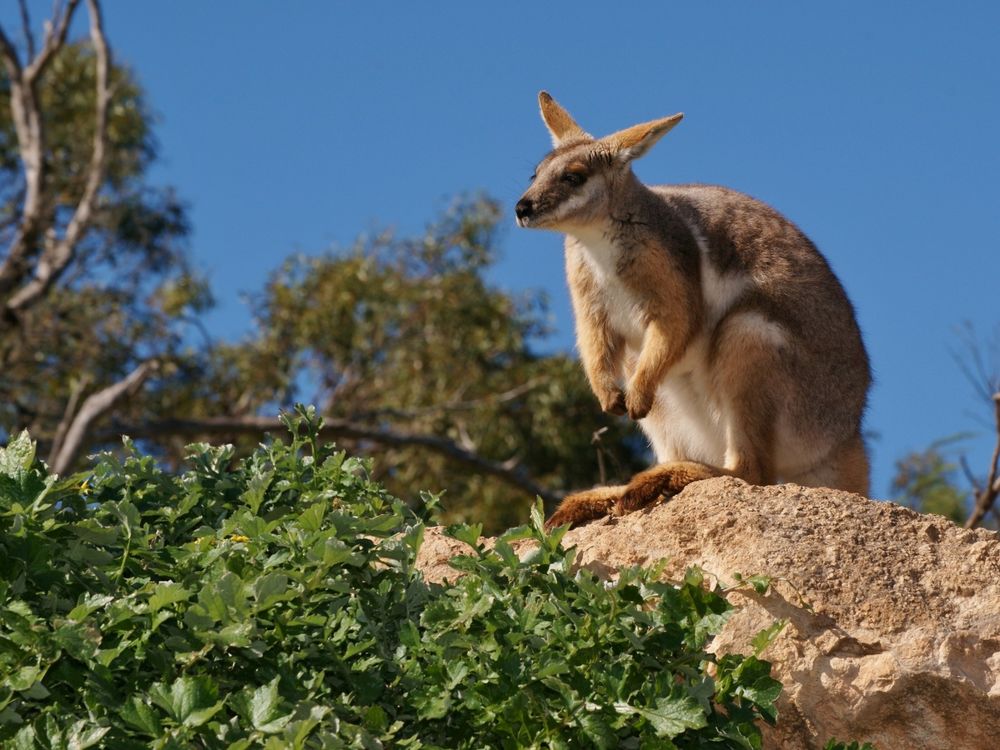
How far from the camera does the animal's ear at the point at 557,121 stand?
7156mm

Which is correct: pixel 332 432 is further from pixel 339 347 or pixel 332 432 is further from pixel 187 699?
pixel 187 699

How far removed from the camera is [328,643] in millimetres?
3482

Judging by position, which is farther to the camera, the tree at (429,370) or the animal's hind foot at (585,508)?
the tree at (429,370)

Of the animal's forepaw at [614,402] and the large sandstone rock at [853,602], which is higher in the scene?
the animal's forepaw at [614,402]

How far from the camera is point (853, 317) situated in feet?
20.9

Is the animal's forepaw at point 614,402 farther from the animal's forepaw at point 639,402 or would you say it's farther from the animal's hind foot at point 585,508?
the animal's hind foot at point 585,508

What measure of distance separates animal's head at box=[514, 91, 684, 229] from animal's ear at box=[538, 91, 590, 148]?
0.18m

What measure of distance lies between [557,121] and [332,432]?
39.8ft

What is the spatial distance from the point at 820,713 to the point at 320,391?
63.1ft

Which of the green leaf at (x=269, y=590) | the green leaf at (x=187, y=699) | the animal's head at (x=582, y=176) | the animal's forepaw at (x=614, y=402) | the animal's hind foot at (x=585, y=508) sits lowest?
the green leaf at (x=187, y=699)

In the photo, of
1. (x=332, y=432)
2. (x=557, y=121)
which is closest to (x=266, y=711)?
(x=557, y=121)

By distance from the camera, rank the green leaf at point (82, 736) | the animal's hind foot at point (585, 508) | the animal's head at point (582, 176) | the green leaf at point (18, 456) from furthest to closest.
Answer: the animal's head at point (582, 176) → the animal's hind foot at point (585, 508) → the green leaf at point (18, 456) → the green leaf at point (82, 736)

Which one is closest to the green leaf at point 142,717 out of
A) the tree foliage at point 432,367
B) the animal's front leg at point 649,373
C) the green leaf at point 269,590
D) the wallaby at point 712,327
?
the green leaf at point 269,590

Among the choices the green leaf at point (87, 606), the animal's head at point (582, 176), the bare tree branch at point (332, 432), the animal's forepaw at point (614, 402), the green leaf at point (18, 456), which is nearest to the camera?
the green leaf at point (87, 606)
